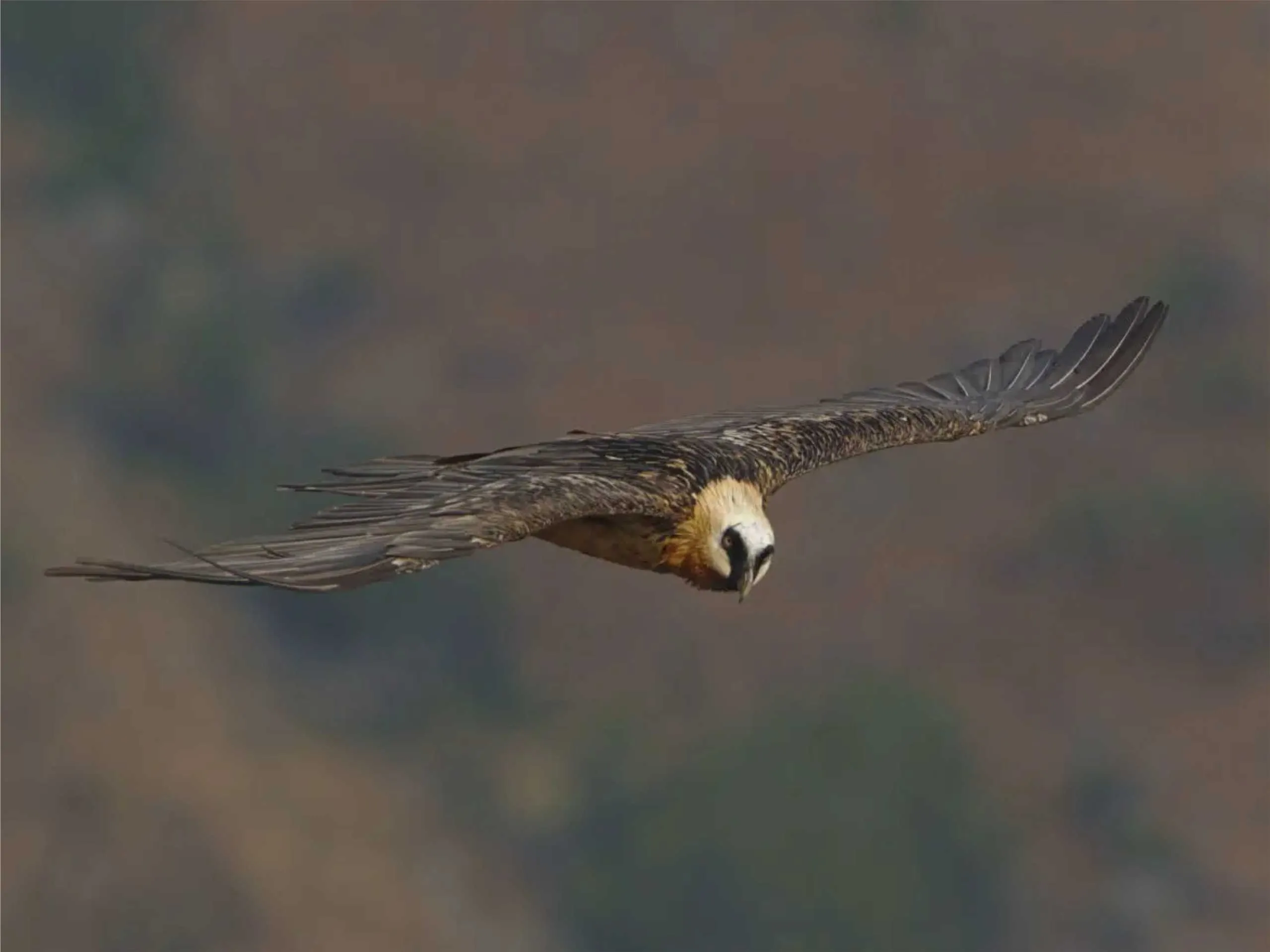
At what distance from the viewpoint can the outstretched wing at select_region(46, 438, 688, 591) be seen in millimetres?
14008

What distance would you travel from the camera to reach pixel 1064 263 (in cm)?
8356

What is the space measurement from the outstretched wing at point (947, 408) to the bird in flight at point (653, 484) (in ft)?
0.06

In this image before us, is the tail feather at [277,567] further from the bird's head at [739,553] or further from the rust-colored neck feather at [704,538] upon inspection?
the bird's head at [739,553]

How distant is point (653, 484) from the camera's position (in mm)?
17125

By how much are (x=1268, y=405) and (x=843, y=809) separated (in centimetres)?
1596

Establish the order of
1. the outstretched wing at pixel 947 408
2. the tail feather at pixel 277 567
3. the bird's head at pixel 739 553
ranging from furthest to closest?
the outstretched wing at pixel 947 408
the bird's head at pixel 739 553
the tail feather at pixel 277 567

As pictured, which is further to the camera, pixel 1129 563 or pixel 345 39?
pixel 345 39

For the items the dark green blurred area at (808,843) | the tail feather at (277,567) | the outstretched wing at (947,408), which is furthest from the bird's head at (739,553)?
the dark green blurred area at (808,843)

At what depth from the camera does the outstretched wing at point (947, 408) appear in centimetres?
1880

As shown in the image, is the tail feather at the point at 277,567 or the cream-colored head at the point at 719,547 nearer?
the tail feather at the point at 277,567

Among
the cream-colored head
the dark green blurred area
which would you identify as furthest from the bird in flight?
the dark green blurred area

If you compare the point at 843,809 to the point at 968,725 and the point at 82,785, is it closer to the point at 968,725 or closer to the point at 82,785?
the point at 968,725

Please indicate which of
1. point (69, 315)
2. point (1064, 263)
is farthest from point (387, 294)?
point (1064, 263)

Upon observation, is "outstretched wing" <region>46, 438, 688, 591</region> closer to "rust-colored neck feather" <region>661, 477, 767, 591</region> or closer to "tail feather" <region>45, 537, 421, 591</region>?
"tail feather" <region>45, 537, 421, 591</region>
